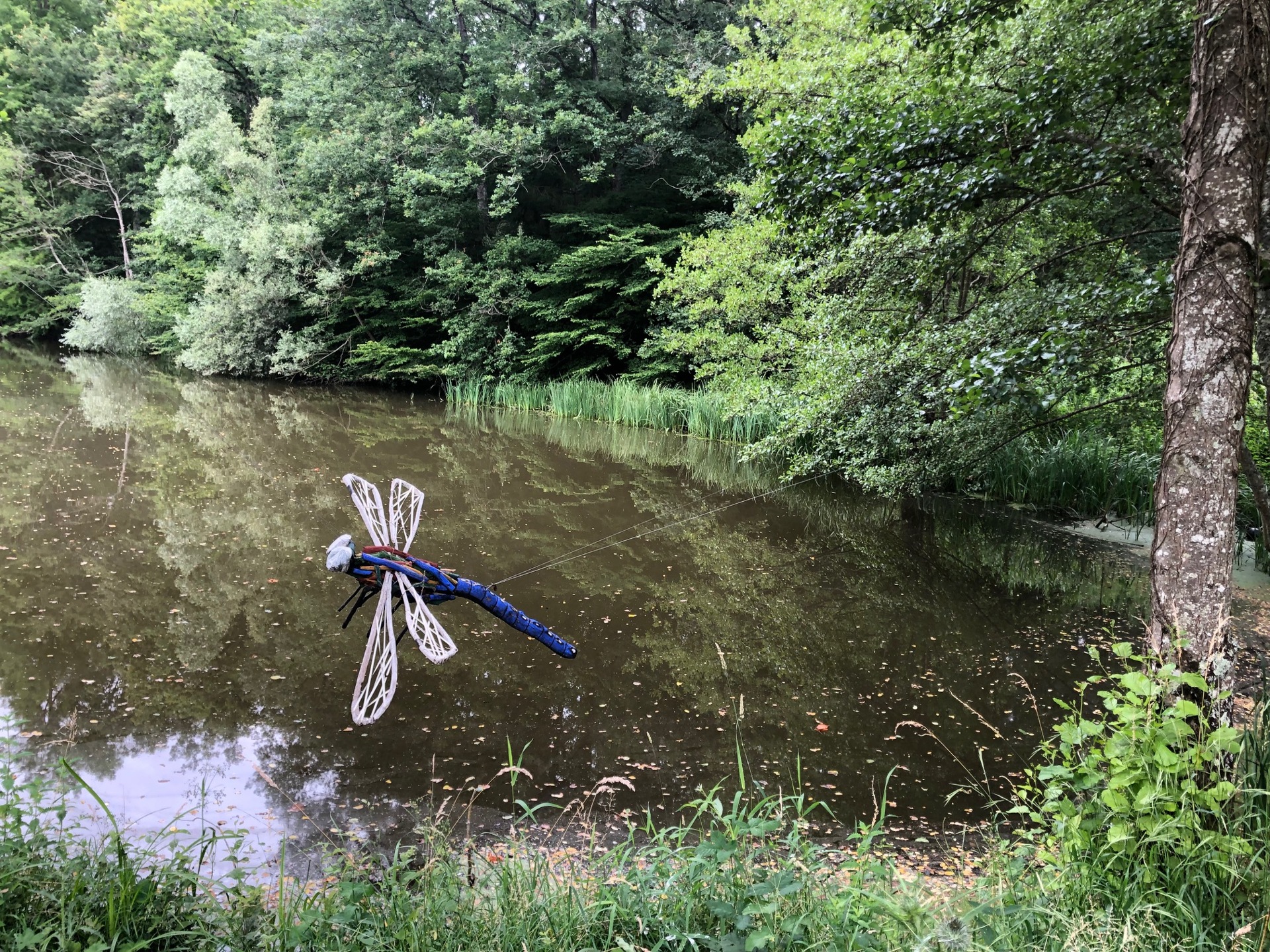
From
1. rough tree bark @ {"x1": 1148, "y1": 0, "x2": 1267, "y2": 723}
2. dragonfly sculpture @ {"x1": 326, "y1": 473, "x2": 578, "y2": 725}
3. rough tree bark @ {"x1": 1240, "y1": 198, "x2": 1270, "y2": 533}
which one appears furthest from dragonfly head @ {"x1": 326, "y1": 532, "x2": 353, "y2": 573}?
rough tree bark @ {"x1": 1240, "y1": 198, "x2": 1270, "y2": 533}

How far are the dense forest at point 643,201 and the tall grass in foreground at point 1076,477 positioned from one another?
215 millimetres

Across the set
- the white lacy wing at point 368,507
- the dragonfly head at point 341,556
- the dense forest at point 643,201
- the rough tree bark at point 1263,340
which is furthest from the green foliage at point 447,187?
the dragonfly head at point 341,556

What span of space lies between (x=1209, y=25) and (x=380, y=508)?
3.13 metres

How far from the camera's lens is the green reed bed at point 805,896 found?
1.68 meters

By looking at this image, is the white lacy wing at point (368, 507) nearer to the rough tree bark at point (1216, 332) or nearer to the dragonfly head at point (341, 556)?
the dragonfly head at point (341, 556)

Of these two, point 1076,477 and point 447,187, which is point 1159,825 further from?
point 447,187

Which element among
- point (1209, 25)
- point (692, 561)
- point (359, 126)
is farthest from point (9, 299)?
point (1209, 25)

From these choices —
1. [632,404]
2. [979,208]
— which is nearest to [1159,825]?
[979,208]

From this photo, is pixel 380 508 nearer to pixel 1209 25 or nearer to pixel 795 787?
pixel 795 787

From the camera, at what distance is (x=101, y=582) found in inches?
194

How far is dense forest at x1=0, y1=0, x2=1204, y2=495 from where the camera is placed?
12.9 ft

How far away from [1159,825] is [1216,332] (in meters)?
1.38

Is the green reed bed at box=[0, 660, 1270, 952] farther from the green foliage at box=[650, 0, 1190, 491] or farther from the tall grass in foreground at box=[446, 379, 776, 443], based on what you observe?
the tall grass in foreground at box=[446, 379, 776, 443]

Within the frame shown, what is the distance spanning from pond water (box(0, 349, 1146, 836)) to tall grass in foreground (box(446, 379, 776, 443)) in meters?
2.42
